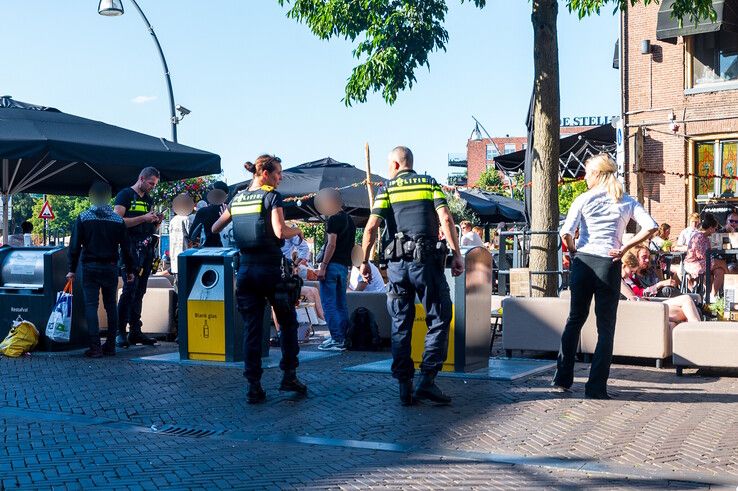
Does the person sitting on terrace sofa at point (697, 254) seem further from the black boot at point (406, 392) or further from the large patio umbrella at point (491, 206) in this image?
the black boot at point (406, 392)

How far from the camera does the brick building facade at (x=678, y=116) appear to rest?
2128 cm

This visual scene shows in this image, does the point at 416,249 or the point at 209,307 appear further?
the point at 209,307

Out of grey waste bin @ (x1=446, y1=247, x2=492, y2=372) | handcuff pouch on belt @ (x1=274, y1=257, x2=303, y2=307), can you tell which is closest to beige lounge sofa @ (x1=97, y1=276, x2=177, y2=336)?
grey waste bin @ (x1=446, y1=247, x2=492, y2=372)

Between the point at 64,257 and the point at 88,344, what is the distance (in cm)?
104

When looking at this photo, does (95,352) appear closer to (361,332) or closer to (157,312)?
(157,312)

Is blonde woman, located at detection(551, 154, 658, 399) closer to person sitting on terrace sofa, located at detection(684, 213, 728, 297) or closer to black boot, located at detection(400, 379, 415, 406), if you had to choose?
black boot, located at detection(400, 379, 415, 406)

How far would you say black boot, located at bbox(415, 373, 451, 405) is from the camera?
284 inches

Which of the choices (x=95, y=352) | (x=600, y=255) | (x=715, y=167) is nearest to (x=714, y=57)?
(x=715, y=167)

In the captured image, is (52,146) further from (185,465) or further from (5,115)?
(185,465)

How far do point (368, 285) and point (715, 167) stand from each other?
38.7 feet

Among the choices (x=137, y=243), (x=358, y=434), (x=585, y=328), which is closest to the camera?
(x=358, y=434)

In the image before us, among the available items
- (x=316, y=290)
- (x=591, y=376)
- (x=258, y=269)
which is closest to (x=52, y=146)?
(x=316, y=290)

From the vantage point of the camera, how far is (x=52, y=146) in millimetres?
11820

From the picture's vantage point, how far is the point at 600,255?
754 cm
